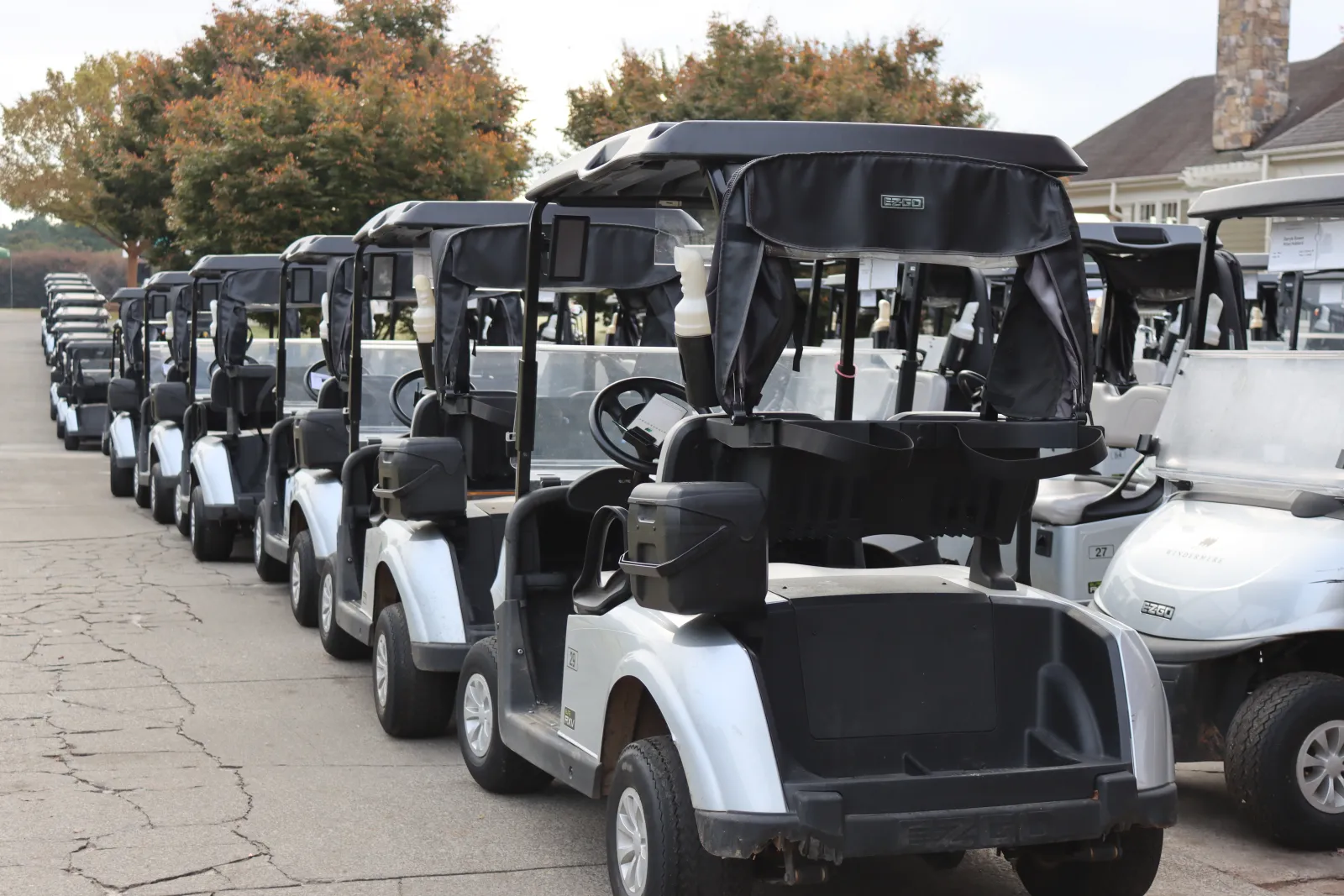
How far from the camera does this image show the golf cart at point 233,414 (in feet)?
36.5

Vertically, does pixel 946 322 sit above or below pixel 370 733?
above

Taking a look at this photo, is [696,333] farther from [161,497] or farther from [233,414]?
[161,497]

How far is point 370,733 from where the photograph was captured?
6.50 m

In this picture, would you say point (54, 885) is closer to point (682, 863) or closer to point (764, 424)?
point (682, 863)

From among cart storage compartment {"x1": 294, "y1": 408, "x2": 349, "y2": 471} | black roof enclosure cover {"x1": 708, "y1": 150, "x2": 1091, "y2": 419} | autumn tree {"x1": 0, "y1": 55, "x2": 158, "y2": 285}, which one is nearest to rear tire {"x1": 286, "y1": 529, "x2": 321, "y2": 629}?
cart storage compartment {"x1": 294, "y1": 408, "x2": 349, "y2": 471}

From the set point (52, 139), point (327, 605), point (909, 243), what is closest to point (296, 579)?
point (327, 605)

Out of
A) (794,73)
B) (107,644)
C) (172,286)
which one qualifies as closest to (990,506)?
(107,644)

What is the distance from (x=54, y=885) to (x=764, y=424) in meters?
2.46

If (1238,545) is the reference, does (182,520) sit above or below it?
below

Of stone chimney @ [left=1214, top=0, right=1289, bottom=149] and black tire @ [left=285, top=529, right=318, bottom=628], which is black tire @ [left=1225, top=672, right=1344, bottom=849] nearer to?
black tire @ [left=285, top=529, right=318, bottom=628]

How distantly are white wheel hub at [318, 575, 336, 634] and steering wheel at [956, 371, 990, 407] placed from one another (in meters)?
3.40

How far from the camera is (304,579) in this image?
8.70 meters

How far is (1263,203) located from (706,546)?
303 cm

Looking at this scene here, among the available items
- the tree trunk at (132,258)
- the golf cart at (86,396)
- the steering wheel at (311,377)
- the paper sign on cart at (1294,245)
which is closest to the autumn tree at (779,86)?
the golf cart at (86,396)
